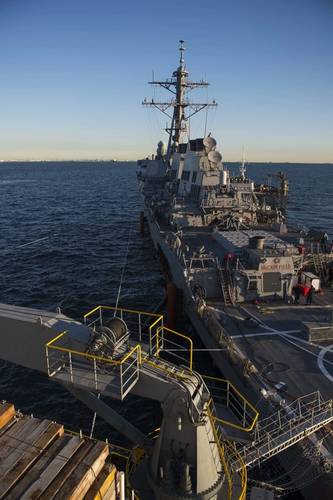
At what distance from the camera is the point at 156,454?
999cm

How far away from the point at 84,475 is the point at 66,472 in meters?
0.37

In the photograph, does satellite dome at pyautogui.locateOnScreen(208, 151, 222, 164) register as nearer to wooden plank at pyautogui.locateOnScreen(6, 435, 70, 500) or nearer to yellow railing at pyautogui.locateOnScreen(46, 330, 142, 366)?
yellow railing at pyautogui.locateOnScreen(46, 330, 142, 366)

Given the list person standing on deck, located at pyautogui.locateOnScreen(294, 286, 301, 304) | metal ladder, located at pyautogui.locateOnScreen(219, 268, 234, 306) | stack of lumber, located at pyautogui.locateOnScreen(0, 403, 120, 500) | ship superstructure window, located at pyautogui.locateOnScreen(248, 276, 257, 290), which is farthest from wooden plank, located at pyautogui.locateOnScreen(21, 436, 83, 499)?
person standing on deck, located at pyautogui.locateOnScreen(294, 286, 301, 304)

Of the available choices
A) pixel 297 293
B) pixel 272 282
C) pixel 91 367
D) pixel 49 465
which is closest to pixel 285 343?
pixel 297 293

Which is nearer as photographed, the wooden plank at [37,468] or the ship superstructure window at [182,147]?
the wooden plank at [37,468]

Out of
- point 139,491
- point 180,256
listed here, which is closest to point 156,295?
point 180,256

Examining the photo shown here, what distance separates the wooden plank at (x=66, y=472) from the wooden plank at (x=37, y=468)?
1.14ft

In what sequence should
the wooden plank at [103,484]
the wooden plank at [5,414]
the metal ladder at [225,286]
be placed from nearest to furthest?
the wooden plank at [103,484] < the wooden plank at [5,414] < the metal ladder at [225,286]

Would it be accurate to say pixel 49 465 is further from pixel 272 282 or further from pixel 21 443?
pixel 272 282

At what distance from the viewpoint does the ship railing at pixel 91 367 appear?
9.03 meters

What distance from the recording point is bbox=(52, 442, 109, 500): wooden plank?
6.65 meters

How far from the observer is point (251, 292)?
947 inches

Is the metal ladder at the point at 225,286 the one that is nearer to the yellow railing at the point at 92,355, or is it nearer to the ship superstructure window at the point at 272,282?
the ship superstructure window at the point at 272,282

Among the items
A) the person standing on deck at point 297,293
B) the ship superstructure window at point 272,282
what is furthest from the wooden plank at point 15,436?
the person standing on deck at point 297,293
